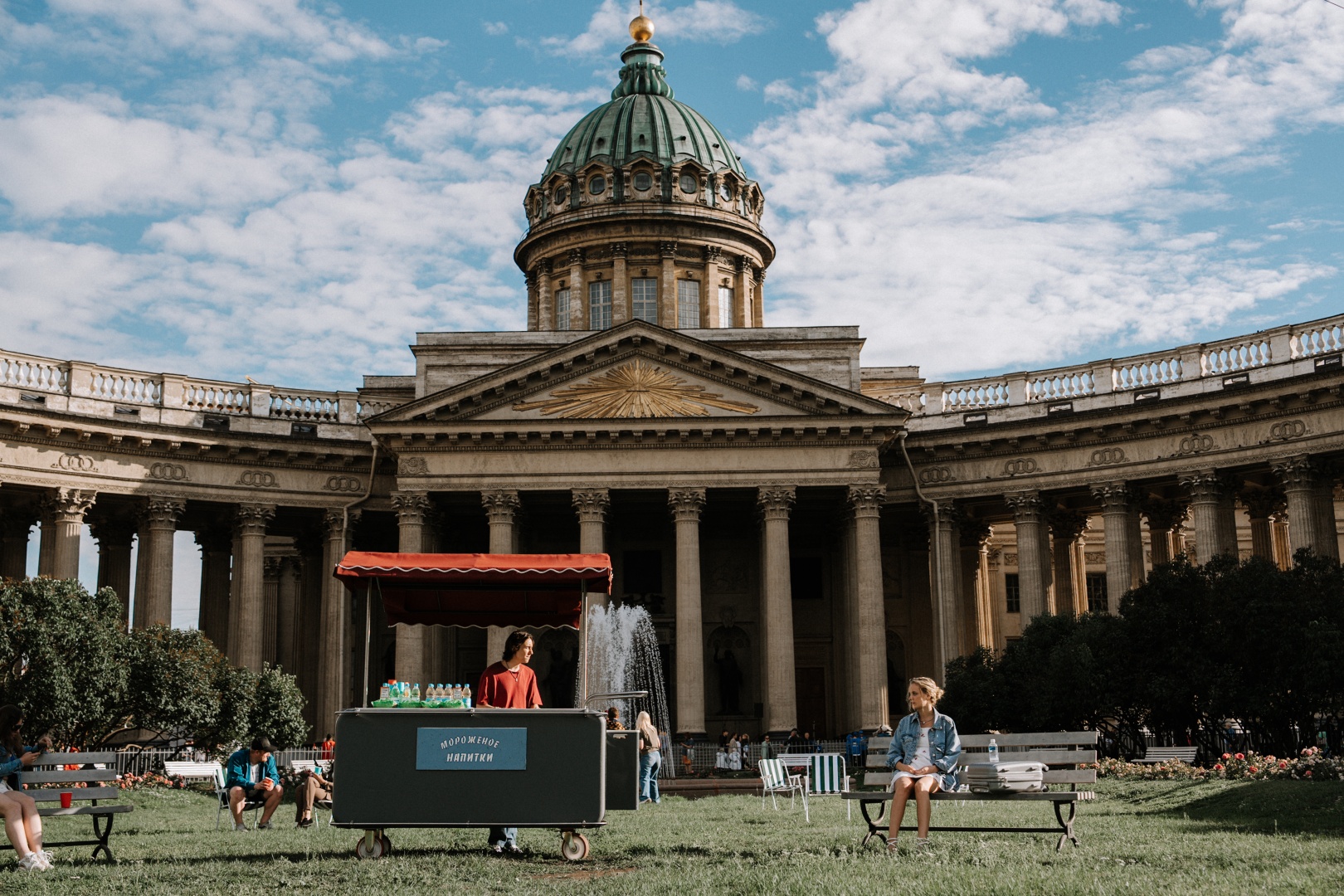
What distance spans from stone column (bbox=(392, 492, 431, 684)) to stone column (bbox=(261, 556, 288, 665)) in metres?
11.3

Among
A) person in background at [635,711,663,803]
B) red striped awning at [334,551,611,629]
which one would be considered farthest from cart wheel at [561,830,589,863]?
person in background at [635,711,663,803]

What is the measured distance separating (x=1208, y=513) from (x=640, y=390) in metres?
17.7

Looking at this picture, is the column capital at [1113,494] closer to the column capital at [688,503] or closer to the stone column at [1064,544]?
the stone column at [1064,544]

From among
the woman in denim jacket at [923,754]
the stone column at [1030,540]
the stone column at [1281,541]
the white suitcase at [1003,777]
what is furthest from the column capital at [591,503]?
the white suitcase at [1003,777]

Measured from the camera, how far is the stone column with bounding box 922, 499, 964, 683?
4547cm

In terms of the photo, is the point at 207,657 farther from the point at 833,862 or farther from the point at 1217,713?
the point at 833,862

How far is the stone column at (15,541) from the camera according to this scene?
150ft

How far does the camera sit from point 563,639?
166 ft

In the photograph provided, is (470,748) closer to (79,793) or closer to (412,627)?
(79,793)

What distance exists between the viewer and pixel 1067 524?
161 feet

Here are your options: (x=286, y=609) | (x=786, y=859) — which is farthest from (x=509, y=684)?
(x=286, y=609)

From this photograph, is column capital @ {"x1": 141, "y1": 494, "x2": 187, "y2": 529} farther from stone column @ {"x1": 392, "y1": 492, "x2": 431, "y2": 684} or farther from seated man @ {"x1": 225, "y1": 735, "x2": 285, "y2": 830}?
seated man @ {"x1": 225, "y1": 735, "x2": 285, "y2": 830}

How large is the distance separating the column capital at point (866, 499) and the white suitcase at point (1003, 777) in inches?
1146

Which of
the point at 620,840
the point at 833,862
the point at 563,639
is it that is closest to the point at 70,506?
the point at 563,639
